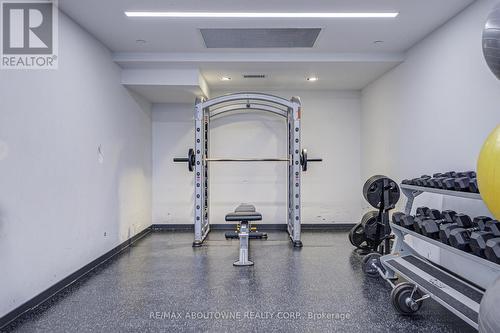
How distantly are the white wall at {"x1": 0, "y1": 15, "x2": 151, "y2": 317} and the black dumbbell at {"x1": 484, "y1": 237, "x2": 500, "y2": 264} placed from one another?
9.64ft

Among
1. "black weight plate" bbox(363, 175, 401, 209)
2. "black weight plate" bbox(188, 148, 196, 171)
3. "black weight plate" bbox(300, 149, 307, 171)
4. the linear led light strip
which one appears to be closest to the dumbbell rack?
"black weight plate" bbox(363, 175, 401, 209)

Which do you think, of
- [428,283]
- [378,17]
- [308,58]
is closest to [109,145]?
[308,58]

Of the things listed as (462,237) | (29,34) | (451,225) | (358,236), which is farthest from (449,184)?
(29,34)

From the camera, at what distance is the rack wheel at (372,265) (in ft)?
9.97

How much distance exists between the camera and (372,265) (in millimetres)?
3066

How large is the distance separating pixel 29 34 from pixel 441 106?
12.2 ft

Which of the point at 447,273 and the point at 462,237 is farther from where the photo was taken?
the point at 447,273

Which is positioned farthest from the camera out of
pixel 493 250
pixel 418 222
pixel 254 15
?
pixel 254 15

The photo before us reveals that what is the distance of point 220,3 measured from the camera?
8.87 ft

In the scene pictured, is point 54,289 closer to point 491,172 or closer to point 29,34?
point 29,34

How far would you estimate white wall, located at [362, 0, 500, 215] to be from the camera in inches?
103

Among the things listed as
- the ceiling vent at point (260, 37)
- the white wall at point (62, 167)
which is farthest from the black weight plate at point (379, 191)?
the white wall at point (62, 167)

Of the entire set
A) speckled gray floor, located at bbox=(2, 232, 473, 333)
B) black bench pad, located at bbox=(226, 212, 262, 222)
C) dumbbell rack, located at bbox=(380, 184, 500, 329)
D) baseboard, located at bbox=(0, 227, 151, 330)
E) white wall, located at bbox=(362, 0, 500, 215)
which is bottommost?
speckled gray floor, located at bbox=(2, 232, 473, 333)

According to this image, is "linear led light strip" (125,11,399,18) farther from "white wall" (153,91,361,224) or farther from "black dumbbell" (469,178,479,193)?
"white wall" (153,91,361,224)
